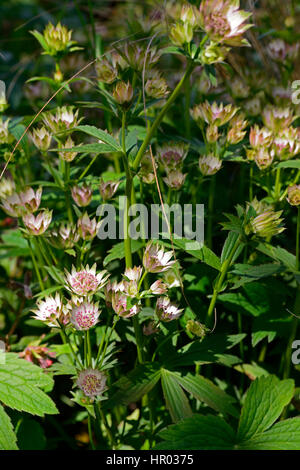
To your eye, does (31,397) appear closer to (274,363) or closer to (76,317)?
(76,317)

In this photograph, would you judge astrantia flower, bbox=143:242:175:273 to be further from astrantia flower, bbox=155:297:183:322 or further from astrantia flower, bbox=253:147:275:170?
astrantia flower, bbox=253:147:275:170

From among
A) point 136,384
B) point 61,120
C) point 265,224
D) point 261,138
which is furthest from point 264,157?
point 136,384

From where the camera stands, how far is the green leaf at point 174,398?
102cm

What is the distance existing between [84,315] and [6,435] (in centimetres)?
29

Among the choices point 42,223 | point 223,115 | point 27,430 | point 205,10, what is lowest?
point 27,430

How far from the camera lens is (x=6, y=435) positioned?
1017 millimetres

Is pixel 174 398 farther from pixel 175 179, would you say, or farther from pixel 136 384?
pixel 175 179

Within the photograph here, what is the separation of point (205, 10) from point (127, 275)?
491 millimetres

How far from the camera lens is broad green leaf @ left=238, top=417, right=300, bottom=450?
98 centimetres

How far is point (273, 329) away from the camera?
1.24 meters

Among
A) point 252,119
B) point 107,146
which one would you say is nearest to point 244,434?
point 107,146

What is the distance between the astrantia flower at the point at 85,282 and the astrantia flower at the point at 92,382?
16 centimetres

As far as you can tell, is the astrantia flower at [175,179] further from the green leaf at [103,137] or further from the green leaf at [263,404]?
the green leaf at [263,404]

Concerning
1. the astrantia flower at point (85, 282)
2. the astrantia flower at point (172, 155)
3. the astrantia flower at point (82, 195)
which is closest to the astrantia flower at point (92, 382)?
the astrantia flower at point (85, 282)
